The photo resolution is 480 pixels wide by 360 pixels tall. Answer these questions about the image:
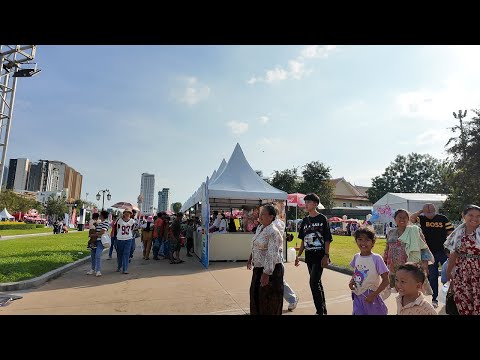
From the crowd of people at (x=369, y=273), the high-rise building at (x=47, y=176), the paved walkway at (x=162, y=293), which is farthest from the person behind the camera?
the high-rise building at (x=47, y=176)

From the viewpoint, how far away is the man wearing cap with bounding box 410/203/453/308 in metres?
6.02

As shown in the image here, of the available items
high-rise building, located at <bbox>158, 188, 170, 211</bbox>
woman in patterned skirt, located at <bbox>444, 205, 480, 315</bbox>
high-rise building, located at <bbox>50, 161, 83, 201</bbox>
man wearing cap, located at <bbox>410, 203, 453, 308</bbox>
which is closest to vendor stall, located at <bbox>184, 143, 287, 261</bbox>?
man wearing cap, located at <bbox>410, 203, 453, 308</bbox>

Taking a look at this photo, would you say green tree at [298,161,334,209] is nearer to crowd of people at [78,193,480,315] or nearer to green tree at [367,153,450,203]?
green tree at [367,153,450,203]

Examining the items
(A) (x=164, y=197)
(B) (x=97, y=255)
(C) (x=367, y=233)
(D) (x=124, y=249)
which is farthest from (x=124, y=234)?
(A) (x=164, y=197)

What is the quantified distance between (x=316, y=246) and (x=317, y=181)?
4602cm

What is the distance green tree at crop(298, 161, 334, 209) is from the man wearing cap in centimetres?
4300

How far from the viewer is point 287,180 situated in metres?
49.7

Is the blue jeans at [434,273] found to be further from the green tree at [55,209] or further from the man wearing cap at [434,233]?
the green tree at [55,209]

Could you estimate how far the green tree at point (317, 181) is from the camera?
49000 millimetres

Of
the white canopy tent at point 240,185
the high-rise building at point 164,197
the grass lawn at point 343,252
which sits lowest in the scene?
the grass lawn at point 343,252

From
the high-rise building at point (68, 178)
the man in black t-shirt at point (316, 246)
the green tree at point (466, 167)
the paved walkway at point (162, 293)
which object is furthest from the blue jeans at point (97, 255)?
the high-rise building at point (68, 178)
